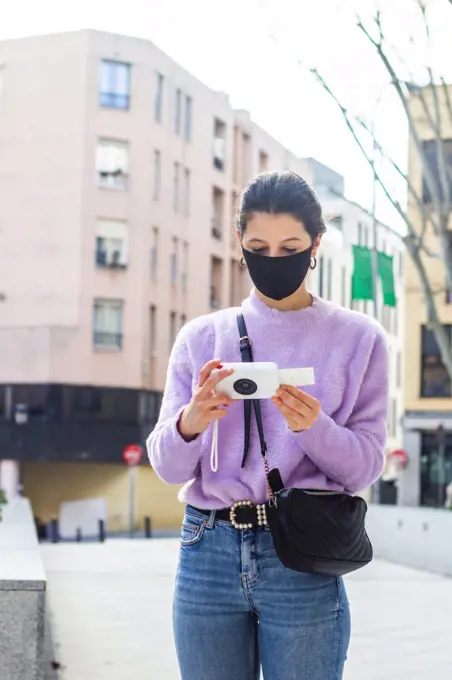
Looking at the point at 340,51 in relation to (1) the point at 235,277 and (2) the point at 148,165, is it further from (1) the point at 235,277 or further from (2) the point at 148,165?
(1) the point at 235,277

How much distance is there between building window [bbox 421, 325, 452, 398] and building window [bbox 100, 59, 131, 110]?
13.9m

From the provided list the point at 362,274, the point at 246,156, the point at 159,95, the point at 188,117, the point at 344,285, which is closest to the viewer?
the point at 362,274

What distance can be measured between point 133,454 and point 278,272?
121 feet

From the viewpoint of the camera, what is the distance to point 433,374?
34.1 m

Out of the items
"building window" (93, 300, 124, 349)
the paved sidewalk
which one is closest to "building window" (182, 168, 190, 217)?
"building window" (93, 300, 124, 349)

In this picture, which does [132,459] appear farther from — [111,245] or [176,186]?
[176,186]

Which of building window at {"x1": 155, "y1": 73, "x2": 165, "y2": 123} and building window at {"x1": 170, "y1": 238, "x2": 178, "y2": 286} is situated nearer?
building window at {"x1": 155, "y1": 73, "x2": 165, "y2": 123}

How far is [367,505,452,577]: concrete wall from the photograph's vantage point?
14.9 m

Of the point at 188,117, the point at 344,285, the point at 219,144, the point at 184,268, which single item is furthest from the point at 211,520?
the point at 344,285

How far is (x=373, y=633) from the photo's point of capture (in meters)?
8.11

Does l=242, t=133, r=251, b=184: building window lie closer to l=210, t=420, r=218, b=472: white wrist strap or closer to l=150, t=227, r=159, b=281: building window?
l=150, t=227, r=159, b=281: building window

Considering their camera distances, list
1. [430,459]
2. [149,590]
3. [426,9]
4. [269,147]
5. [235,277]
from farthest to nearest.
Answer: [269,147]
[235,277]
[430,459]
[426,9]
[149,590]

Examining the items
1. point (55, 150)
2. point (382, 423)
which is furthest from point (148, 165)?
point (382, 423)

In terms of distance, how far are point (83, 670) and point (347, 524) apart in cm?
435
